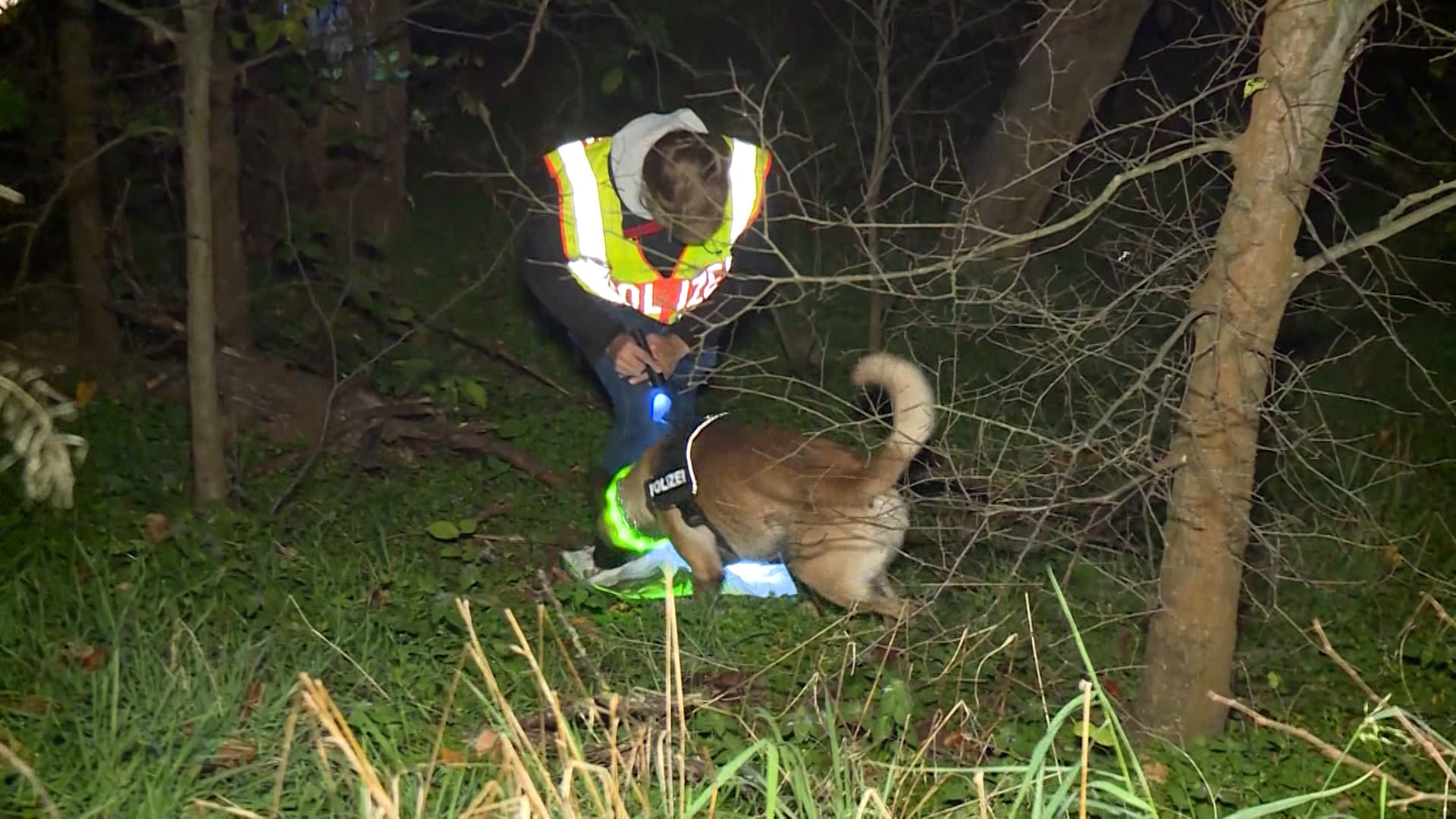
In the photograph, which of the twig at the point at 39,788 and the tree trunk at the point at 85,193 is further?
the tree trunk at the point at 85,193

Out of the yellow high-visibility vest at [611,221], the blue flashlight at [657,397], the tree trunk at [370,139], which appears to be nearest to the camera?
the yellow high-visibility vest at [611,221]

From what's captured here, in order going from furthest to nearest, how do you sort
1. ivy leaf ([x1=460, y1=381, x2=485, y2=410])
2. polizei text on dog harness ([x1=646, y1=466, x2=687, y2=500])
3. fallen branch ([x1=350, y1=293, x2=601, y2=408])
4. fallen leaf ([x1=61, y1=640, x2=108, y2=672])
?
fallen branch ([x1=350, y1=293, x2=601, y2=408]) < ivy leaf ([x1=460, y1=381, x2=485, y2=410]) < polizei text on dog harness ([x1=646, y1=466, x2=687, y2=500]) < fallen leaf ([x1=61, y1=640, x2=108, y2=672])

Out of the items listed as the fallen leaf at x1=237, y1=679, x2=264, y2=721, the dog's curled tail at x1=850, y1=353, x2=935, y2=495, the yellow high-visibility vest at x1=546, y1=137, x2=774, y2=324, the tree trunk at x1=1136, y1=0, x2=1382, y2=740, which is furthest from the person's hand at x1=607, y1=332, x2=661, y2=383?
the tree trunk at x1=1136, y1=0, x2=1382, y2=740

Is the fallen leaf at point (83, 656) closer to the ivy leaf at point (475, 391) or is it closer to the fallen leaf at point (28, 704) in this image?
the fallen leaf at point (28, 704)

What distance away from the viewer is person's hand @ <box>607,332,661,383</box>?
16.8 ft

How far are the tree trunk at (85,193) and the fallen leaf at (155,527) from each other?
Answer: 4.60 feet

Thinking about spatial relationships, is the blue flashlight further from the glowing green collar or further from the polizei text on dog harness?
the polizei text on dog harness

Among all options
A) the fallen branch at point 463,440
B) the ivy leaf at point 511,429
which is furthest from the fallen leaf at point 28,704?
the ivy leaf at point 511,429

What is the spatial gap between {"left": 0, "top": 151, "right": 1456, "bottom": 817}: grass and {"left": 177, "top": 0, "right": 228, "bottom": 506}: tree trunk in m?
0.20

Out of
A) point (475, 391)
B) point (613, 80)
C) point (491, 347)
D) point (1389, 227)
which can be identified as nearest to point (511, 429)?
point (475, 391)

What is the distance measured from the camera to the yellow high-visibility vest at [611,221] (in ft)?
16.6

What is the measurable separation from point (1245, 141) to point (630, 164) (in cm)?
243

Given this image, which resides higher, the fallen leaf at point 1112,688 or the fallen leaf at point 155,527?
the fallen leaf at point 155,527

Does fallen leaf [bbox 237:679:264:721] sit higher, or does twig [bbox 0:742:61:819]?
twig [bbox 0:742:61:819]
